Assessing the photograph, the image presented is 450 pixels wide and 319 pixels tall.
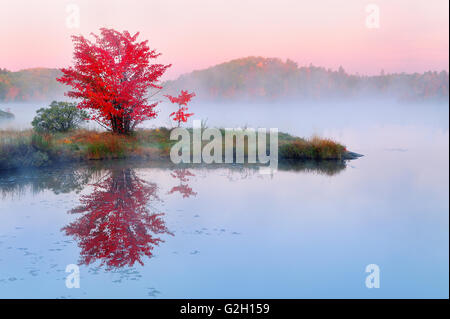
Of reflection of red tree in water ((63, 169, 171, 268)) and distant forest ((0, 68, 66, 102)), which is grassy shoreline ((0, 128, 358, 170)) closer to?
reflection of red tree in water ((63, 169, 171, 268))

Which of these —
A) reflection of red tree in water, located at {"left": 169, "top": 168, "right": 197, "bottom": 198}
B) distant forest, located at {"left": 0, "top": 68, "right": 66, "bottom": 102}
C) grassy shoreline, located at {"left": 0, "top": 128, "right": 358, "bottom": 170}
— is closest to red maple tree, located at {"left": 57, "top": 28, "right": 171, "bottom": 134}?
grassy shoreline, located at {"left": 0, "top": 128, "right": 358, "bottom": 170}

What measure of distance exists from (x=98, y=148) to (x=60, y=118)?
4662 millimetres

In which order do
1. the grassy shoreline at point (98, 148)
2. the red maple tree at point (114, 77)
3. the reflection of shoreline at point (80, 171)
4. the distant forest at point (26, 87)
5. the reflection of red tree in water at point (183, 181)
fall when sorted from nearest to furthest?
1. the reflection of red tree in water at point (183, 181)
2. the reflection of shoreline at point (80, 171)
3. the grassy shoreline at point (98, 148)
4. the red maple tree at point (114, 77)
5. the distant forest at point (26, 87)

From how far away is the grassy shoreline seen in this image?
1575 centimetres

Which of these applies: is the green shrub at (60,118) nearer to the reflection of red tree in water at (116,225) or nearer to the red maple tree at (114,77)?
the red maple tree at (114,77)

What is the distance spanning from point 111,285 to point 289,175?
958 cm

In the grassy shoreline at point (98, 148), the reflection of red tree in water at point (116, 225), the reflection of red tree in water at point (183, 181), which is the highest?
the grassy shoreline at point (98, 148)

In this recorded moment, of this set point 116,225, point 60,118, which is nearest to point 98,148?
point 60,118

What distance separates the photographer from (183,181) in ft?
45.2

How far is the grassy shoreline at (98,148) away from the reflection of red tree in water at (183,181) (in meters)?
2.82

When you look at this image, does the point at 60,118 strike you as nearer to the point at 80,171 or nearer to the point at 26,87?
the point at 80,171

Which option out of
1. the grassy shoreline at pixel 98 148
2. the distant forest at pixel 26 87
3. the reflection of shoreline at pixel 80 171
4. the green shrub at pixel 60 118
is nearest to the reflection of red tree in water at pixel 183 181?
the reflection of shoreline at pixel 80 171

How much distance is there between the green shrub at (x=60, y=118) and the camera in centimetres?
2097
